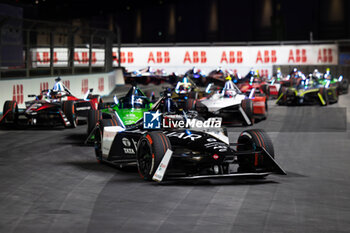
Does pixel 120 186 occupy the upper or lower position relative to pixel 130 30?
lower

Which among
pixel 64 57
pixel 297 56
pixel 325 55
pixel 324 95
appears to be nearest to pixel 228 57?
pixel 297 56

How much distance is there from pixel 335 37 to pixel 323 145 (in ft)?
155

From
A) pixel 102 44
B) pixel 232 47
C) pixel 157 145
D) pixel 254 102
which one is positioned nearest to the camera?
pixel 157 145

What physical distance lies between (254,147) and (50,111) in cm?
1027

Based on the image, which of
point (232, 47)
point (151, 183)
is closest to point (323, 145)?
point (151, 183)

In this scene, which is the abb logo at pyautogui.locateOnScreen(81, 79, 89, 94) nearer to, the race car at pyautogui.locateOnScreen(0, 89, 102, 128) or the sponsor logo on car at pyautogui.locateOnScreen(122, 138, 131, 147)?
the race car at pyautogui.locateOnScreen(0, 89, 102, 128)

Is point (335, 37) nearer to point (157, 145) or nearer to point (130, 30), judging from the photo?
point (130, 30)

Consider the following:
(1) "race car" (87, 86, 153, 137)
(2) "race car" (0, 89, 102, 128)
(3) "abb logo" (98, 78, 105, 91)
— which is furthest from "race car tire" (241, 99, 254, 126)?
(3) "abb logo" (98, 78, 105, 91)

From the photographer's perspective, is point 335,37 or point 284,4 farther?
point 284,4

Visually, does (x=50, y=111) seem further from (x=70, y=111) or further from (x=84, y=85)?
(x=84, y=85)

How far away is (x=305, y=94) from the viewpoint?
29109 mm

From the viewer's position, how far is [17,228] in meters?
7.60

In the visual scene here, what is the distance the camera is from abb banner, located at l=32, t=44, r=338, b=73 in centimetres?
4850

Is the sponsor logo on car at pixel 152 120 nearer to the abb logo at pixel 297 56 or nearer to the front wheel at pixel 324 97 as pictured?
the front wheel at pixel 324 97
